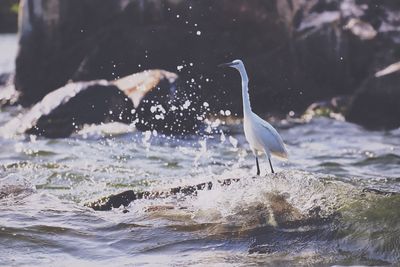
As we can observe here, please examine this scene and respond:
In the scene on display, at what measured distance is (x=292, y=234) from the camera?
6.54m

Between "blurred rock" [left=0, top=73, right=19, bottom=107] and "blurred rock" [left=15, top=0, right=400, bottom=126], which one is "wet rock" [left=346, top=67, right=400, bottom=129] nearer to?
"blurred rock" [left=15, top=0, right=400, bottom=126]

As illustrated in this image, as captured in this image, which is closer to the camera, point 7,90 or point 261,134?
point 261,134

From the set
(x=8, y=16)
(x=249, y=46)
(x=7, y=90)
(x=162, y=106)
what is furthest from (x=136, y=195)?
(x=8, y=16)

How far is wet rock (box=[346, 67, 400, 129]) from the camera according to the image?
13258mm

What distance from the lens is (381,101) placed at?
13328 millimetres

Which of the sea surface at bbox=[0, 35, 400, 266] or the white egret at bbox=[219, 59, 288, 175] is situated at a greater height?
the white egret at bbox=[219, 59, 288, 175]

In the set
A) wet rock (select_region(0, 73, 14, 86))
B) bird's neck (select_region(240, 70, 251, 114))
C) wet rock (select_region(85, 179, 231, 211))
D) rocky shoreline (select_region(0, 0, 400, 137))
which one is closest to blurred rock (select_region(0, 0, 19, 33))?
wet rock (select_region(0, 73, 14, 86))

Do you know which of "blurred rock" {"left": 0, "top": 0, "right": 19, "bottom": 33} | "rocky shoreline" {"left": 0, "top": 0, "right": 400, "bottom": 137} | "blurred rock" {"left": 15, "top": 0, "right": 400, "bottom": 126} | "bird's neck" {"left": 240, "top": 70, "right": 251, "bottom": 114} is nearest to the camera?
"bird's neck" {"left": 240, "top": 70, "right": 251, "bottom": 114}

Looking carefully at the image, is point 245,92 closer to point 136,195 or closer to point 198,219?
point 136,195

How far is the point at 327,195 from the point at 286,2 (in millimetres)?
8524

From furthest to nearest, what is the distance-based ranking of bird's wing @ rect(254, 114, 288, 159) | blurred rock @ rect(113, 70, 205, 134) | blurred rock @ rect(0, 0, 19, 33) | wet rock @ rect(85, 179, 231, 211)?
blurred rock @ rect(0, 0, 19, 33)
blurred rock @ rect(113, 70, 205, 134)
bird's wing @ rect(254, 114, 288, 159)
wet rock @ rect(85, 179, 231, 211)

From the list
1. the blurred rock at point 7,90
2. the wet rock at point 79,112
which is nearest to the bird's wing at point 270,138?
the wet rock at point 79,112

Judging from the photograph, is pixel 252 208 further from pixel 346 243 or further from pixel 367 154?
pixel 367 154

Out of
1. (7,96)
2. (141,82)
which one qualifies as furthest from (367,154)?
(7,96)
